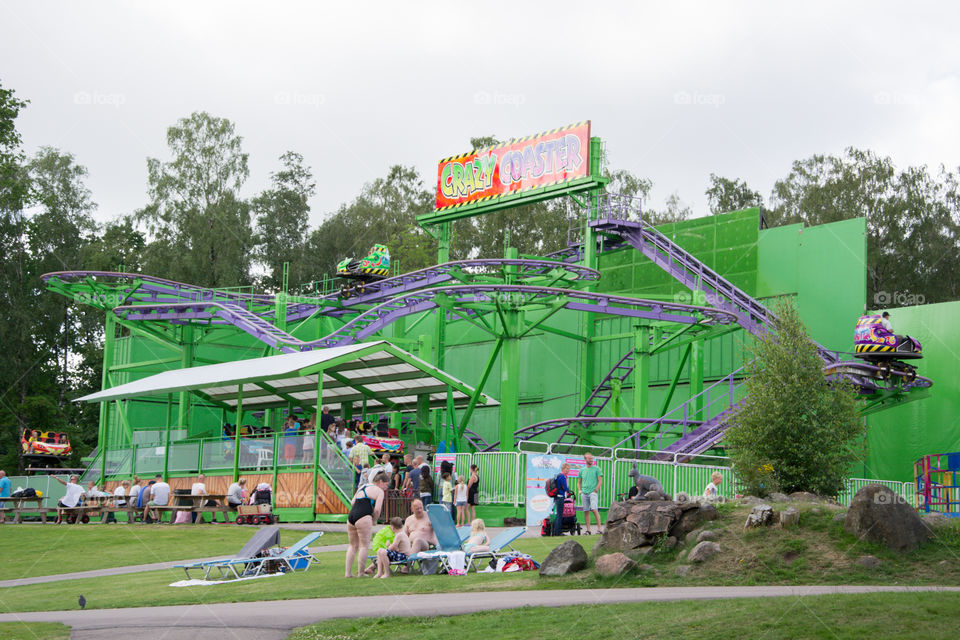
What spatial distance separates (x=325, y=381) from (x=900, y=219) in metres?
36.7

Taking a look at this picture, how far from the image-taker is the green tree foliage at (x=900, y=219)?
5653 cm

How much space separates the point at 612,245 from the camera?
4481cm

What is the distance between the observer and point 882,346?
3231 centimetres

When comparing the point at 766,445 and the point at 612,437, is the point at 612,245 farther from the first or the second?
the point at 766,445

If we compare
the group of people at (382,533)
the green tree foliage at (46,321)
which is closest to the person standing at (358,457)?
the group of people at (382,533)

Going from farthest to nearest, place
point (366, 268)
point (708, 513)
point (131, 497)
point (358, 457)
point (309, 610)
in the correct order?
1. point (366, 268)
2. point (131, 497)
3. point (358, 457)
4. point (708, 513)
5. point (309, 610)

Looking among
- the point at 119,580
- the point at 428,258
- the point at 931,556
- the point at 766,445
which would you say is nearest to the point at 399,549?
the point at 119,580

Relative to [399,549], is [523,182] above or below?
above

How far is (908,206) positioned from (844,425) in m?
39.3

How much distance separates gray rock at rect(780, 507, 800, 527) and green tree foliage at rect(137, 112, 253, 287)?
50274 millimetres

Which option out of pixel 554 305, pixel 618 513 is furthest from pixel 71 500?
pixel 618 513

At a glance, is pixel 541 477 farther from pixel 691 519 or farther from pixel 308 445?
pixel 691 519

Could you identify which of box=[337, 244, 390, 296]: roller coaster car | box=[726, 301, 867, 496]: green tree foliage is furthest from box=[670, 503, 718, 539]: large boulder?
box=[337, 244, 390, 296]: roller coaster car

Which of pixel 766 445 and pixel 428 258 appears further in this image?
pixel 428 258
